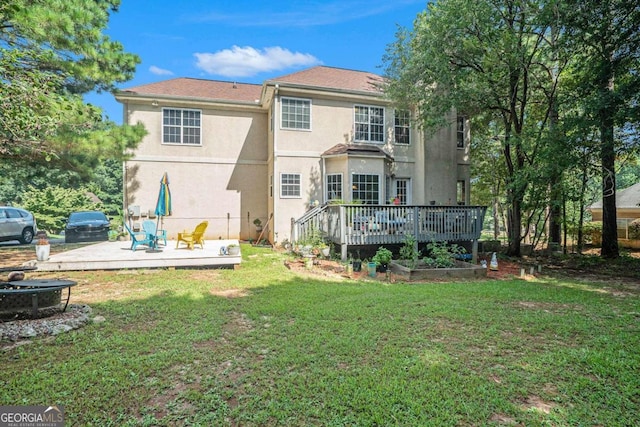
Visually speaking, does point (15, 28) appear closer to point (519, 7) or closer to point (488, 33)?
point (488, 33)

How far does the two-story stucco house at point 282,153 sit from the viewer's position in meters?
13.6

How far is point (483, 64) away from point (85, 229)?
17831 millimetres

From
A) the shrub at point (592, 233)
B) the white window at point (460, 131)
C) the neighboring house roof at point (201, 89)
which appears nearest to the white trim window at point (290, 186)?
the neighboring house roof at point (201, 89)

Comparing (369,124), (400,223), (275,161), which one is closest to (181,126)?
(275,161)

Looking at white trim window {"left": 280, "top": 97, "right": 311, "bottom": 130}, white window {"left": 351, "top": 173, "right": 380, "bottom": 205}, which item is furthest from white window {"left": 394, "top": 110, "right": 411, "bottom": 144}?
white trim window {"left": 280, "top": 97, "right": 311, "bottom": 130}

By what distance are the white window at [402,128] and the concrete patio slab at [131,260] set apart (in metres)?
9.64

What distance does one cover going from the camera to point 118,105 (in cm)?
1388

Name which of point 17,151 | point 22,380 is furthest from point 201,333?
point 17,151

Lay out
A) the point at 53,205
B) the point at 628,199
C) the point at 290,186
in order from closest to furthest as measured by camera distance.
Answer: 1. the point at 290,186
2. the point at 628,199
3. the point at 53,205

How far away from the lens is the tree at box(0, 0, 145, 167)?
738 cm

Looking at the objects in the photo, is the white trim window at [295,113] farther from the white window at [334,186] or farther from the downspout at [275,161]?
the white window at [334,186]

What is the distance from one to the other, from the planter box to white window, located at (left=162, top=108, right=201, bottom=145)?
1093 cm

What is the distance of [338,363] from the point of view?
364 centimetres

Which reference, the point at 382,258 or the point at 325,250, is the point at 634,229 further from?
the point at 325,250
